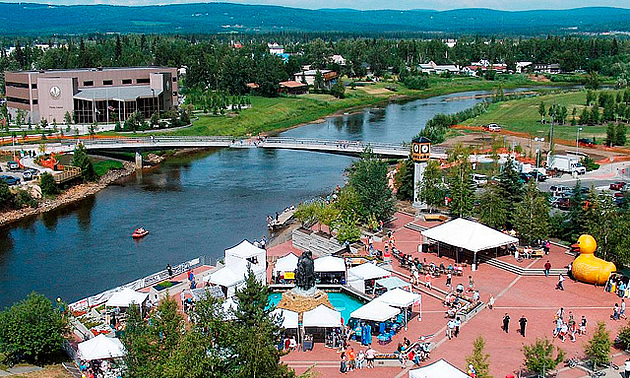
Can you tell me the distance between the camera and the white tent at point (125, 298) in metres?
30.7

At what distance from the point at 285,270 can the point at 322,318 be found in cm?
757

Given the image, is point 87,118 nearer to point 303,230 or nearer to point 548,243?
point 303,230

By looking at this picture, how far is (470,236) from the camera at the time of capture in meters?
36.1

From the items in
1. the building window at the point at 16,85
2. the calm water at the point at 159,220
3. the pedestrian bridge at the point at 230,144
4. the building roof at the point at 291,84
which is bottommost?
the calm water at the point at 159,220

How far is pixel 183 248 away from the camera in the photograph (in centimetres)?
4447

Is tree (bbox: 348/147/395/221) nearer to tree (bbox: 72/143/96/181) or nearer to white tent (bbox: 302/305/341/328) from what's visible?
white tent (bbox: 302/305/341/328)

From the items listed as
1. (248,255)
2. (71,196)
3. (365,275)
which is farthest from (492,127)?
(365,275)

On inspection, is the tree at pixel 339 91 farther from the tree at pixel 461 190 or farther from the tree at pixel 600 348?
the tree at pixel 600 348

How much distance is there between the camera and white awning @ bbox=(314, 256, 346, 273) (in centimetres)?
3388

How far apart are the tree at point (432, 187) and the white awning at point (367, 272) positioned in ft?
43.9

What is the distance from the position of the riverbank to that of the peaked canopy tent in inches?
1182

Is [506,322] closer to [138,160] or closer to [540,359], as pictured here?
[540,359]

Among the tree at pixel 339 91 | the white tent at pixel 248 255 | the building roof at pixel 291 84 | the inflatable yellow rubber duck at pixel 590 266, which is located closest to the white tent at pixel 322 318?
the white tent at pixel 248 255

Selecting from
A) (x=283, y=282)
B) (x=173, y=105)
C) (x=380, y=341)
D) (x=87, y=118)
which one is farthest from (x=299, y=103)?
(x=380, y=341)
